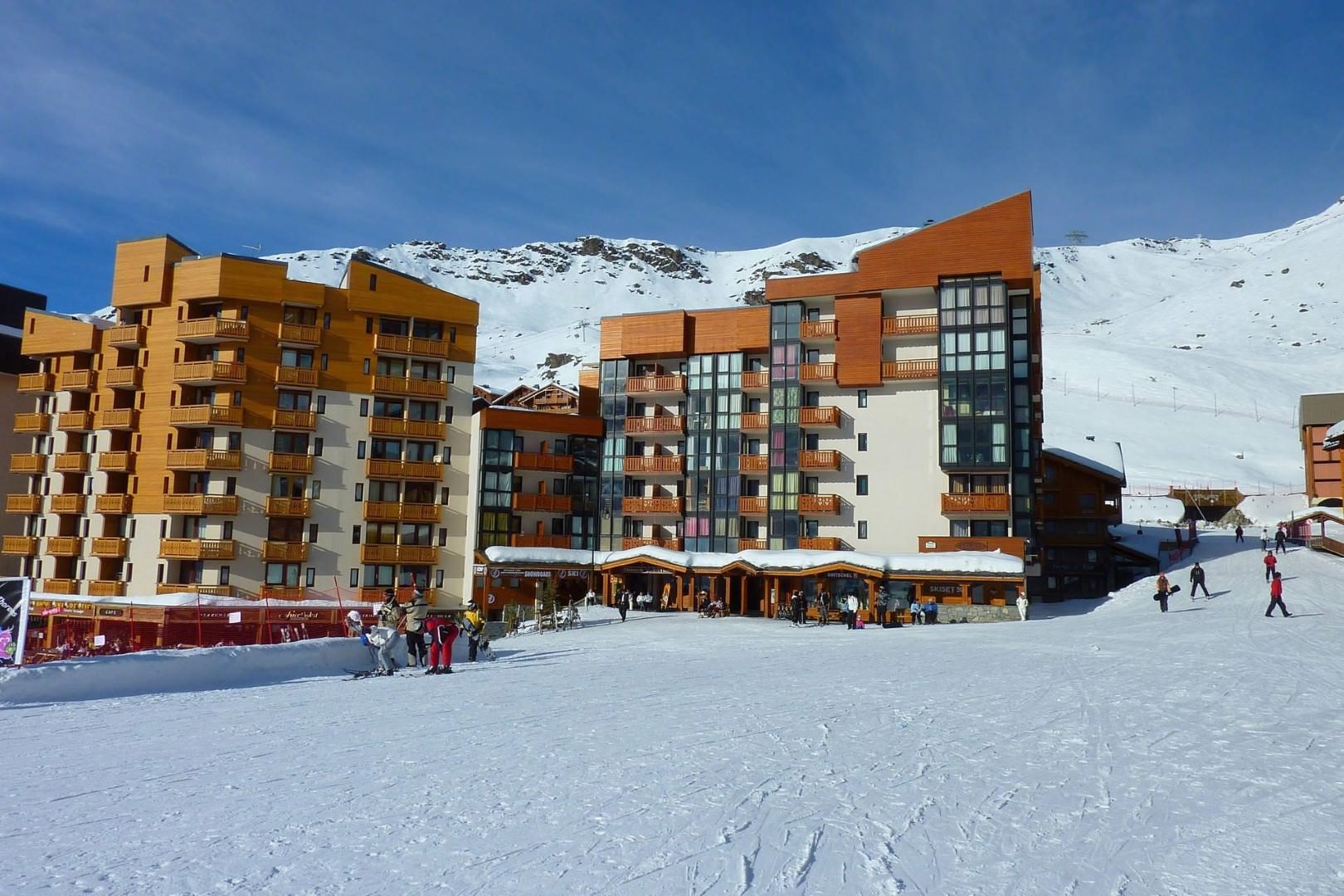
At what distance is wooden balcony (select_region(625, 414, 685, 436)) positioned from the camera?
2117 inches

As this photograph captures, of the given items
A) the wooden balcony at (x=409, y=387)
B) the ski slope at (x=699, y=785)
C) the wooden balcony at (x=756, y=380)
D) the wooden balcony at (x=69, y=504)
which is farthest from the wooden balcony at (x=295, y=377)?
the ski slope at (x=699, y=785)

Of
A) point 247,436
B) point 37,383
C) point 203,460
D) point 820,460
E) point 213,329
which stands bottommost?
point 203,460

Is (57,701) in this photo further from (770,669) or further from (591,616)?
(591,616)

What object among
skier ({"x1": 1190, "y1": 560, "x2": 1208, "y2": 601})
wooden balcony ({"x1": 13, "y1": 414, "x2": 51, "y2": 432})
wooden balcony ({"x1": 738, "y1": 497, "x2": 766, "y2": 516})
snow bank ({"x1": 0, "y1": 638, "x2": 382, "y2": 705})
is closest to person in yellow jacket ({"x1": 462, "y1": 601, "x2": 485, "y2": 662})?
snow bank ({"x1": 0, "y1": 638, "x2": 382, "y2": 705})

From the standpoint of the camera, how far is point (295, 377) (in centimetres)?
Result: 4919

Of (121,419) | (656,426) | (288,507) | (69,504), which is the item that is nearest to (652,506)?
(656,426)

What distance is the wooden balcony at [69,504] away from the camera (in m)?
50.8

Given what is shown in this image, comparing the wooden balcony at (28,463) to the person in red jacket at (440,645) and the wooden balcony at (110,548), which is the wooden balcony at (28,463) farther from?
the person in red jacket at (440,645)

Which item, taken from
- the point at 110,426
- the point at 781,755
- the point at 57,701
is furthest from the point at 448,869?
the point at 110,426

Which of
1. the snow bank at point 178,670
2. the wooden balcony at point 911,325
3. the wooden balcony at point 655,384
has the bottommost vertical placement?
the snow bank at point 178,670

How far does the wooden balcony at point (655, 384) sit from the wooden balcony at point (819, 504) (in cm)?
959

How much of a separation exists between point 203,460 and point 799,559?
2952cm

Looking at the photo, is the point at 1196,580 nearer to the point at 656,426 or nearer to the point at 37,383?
the point at 656,426

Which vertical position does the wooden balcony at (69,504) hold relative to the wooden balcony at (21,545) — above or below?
above
